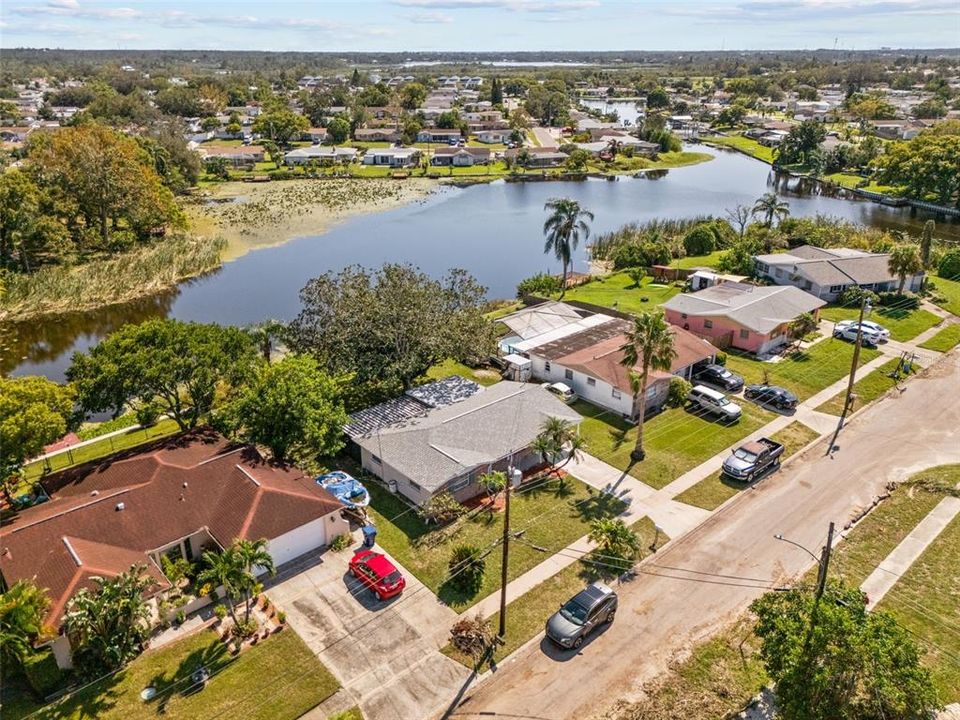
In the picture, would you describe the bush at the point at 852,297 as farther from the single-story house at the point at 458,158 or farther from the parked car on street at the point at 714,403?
the single-story house at the point at 458,158

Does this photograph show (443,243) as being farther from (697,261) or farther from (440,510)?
(440,510)

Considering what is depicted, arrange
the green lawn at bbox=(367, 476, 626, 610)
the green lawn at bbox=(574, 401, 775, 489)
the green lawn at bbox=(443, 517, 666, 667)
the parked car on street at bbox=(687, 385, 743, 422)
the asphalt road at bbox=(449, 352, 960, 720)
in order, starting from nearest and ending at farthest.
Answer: the asphalt road at bbox=(449, 352, 960, 720) → the green lawn at bbox=(443, 517, 666, 667) → the green lawn at bbox=(367, 476, 626, 610) → the green lawn at bbox=(574, 401, 775, 489) → the parked car on street at bbox=(687, 385, 743, 422)

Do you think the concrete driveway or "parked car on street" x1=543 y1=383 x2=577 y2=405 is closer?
the concrete driveway

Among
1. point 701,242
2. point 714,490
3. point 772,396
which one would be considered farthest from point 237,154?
point 714,490

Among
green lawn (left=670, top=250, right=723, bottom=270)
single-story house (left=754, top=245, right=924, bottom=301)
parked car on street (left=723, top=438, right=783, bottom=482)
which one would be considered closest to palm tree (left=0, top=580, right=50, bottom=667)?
parked car on street (left=723, top=438, right=783, bottom=482)

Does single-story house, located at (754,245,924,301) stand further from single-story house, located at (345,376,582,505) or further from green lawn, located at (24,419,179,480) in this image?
green lawn, located at (24,419,179,480)

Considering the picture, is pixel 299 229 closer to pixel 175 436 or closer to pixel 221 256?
pixel 221 256

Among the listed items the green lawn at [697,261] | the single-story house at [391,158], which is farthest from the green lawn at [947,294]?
the single-story house at [391,158]
